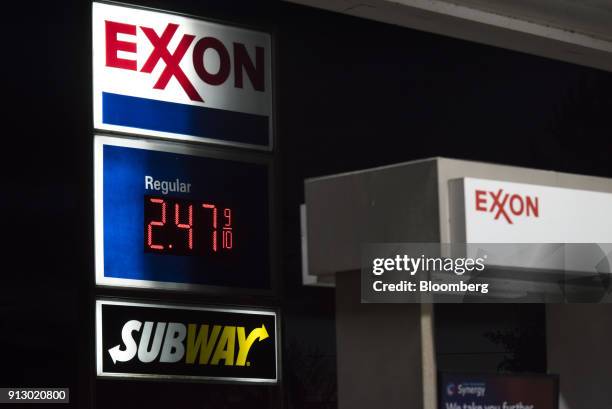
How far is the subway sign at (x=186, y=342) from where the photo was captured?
7.45m

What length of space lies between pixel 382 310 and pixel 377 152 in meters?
11.0

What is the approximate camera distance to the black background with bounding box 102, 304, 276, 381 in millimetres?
7441

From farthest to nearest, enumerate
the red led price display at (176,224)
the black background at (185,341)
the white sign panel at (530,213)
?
the red led price display at (176,224)
the black background at (185,341)
the white sign panel at (530,213)

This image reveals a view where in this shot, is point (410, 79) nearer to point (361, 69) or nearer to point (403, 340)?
point (361, 69)

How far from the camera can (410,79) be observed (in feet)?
50.6

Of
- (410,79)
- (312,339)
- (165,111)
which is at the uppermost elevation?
(410,79)

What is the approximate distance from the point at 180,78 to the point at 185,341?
1598 mm

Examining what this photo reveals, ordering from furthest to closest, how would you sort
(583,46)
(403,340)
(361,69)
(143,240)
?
1. (361,69)
2. (583,46)
3. (143,240)
4. (403,340)

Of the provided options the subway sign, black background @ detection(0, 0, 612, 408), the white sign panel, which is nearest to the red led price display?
the subway sign

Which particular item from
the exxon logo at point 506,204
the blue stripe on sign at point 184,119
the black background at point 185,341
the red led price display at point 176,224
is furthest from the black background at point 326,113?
the exxon logo at point 506,204

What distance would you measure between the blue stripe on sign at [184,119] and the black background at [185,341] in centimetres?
109

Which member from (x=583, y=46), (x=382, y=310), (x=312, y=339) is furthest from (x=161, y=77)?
(x=312, y=339)

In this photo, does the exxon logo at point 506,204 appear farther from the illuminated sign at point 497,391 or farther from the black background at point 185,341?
the black background at point 185,341

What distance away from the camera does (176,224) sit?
764 centimetres
